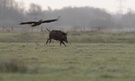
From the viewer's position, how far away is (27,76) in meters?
17.5

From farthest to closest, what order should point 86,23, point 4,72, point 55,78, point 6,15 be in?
point 86,23
point 6,15
point 4,72
point 55,78

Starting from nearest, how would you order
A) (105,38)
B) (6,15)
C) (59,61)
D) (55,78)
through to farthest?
(55,78), (59,61), (105,38), (6,15)

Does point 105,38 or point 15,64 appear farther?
point 105,38

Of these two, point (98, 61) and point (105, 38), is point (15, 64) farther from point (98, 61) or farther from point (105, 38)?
point (105, 38)

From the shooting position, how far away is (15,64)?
739 inches

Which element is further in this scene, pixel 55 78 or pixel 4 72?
pixel 4 72

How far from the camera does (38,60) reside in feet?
82.6

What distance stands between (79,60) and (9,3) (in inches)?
6582

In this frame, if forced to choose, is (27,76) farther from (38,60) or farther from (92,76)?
(38,60)

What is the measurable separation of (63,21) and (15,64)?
173 meters

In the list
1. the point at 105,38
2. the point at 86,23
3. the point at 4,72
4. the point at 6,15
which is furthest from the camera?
the point at 86,23

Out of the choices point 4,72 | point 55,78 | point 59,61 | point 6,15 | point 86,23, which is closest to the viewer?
point 55,78

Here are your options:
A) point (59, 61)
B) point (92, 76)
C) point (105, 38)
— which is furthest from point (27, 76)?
point (105, 38)

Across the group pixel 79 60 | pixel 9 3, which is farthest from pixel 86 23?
pixel 79 60
